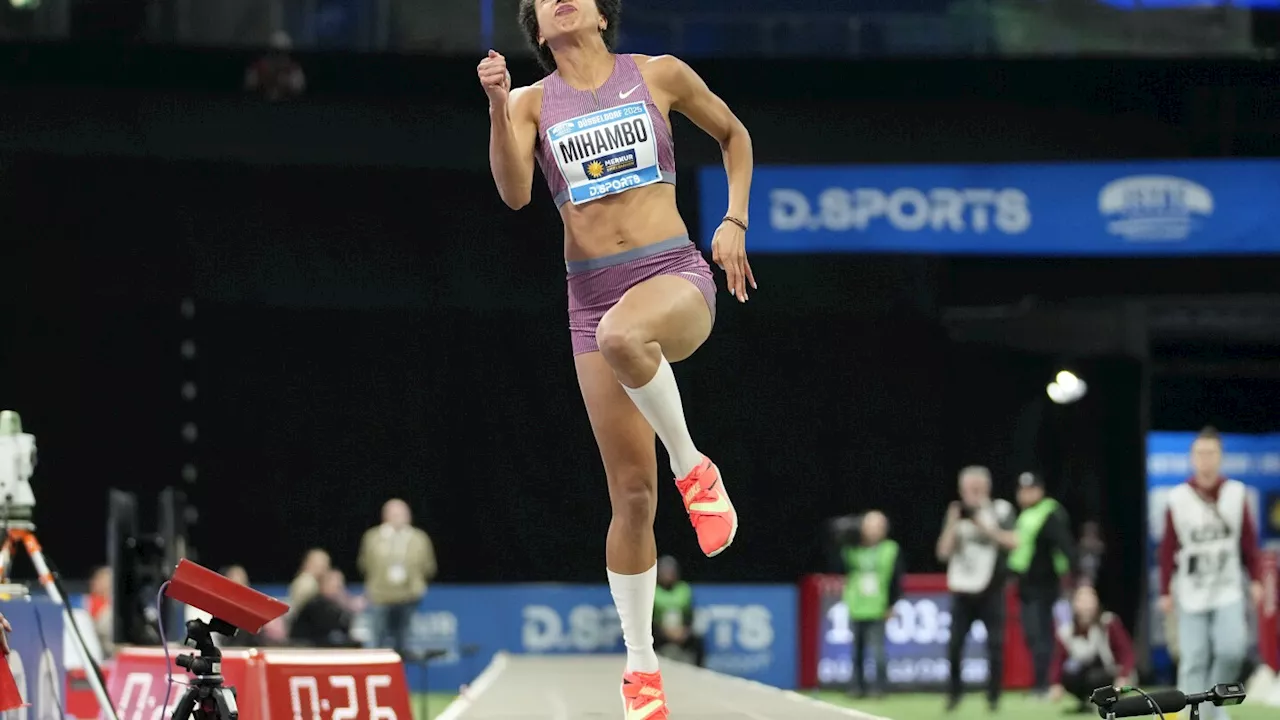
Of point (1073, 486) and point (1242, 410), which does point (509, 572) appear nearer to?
point (1073, 486)

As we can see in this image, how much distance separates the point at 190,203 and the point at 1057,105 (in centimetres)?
721

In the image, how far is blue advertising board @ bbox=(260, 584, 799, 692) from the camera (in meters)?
15.2

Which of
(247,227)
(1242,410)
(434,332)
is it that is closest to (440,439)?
(434,332)

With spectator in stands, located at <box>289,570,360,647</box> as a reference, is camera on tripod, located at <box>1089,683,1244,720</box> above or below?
above

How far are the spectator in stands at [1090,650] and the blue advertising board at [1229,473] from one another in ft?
7.61

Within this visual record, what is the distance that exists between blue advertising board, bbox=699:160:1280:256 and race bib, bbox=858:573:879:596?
8.66 ft

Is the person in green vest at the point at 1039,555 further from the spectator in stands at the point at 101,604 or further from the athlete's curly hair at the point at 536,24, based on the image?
the athlete's curly hair at the point at 536,24

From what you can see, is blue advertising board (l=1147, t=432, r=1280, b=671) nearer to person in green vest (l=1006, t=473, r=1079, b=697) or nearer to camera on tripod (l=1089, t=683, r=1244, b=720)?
person in green vest (l=1006, t=473, r=1079, b=697)

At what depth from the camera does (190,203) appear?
1526cm

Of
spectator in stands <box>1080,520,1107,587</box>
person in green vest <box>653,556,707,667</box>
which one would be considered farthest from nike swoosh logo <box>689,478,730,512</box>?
spectator in stands <box>1080,520,1107,587</box>

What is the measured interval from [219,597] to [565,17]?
66.3 inches

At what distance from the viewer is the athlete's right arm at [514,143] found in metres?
4.45

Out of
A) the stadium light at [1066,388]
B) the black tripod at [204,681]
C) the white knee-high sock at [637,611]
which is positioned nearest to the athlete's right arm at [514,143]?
the white knee-high sock at [637,611]

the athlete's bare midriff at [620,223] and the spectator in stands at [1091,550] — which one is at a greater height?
the athlete's bare midriff at [620,223]
